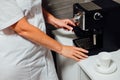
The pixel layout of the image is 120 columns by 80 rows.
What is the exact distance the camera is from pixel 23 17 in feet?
3.04

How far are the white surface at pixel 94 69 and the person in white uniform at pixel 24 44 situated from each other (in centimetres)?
4

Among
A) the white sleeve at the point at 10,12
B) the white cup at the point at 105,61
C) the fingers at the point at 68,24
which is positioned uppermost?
the white sleeve at the point at 10,12

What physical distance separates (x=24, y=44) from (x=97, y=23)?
406 millimetres

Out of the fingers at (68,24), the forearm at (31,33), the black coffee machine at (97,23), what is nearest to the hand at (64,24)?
the fingers at (68,24)

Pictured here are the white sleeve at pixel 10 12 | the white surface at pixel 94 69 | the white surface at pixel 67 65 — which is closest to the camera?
the white sleeve at pixel 10 12

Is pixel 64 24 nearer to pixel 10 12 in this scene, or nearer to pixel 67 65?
pixel 67 65

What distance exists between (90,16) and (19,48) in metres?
0.41

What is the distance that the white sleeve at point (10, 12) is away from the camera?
→ 902 millimetres

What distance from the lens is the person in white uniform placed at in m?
0.92

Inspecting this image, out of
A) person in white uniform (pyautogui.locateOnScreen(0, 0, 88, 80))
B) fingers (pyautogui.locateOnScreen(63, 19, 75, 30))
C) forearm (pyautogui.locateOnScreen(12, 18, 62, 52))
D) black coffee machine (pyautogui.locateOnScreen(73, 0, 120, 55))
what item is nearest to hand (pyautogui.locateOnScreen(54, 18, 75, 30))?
fingers (pyautogui.locateOnScreen(63, 19, 75, 30))

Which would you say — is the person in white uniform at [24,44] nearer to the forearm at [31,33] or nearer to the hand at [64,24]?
the forearm at [31,33]

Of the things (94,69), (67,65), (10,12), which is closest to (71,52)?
(94,69)

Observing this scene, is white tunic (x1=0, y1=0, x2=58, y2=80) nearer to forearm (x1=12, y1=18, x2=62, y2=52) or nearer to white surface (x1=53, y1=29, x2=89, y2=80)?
forearm (x1=12, y1=18, x2=62, y2=52)

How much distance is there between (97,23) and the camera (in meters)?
1.10
